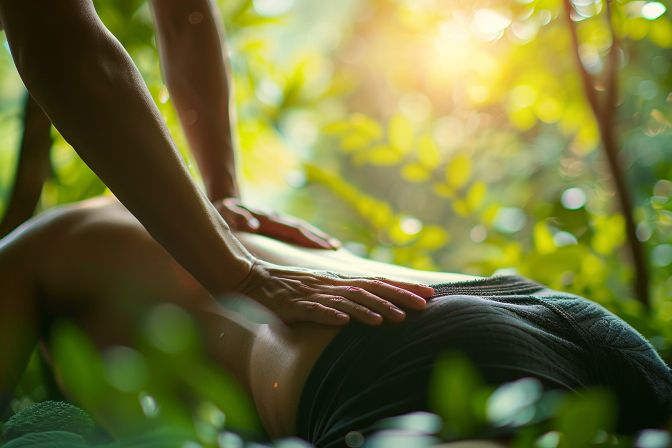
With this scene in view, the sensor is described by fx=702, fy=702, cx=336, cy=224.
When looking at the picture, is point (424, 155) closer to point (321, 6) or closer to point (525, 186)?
point (525, 186)

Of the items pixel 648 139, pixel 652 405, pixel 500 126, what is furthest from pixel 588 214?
pixel 500 126

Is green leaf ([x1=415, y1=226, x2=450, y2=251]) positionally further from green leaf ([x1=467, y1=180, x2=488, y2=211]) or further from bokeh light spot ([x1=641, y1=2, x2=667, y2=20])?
bokeh light spot ([x1=641, y1=2, x2=667, y2=20])

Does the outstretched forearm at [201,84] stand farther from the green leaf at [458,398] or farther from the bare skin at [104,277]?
the green leaf at [458,398]

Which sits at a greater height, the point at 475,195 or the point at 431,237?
the point at 475,195

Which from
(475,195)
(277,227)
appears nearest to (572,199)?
(475,195)

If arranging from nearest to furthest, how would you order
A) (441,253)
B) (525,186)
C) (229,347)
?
(229,347) < (525,186) < (441,253)

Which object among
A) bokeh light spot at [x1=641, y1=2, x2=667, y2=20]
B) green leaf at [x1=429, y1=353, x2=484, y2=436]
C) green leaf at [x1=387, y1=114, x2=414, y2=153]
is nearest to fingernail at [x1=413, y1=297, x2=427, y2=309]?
green leaf at [x1=429, y1=353, x2=484, y2=436]

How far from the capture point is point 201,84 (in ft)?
3.91

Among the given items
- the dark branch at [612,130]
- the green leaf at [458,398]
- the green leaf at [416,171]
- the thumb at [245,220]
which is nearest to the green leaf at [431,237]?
the green leaf at [416,171]

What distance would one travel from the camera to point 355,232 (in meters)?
1.67

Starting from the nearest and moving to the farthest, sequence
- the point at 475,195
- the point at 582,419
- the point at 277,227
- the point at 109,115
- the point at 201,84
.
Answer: the point at 582,419
the point at 109,115
the point at 277,227
the point at 201,84
the point at 475,195

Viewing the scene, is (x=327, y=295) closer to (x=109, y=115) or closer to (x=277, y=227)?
(x=109, y=115)

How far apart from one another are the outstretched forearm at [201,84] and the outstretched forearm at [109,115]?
456 millimetres

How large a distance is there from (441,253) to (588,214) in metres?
2.57
